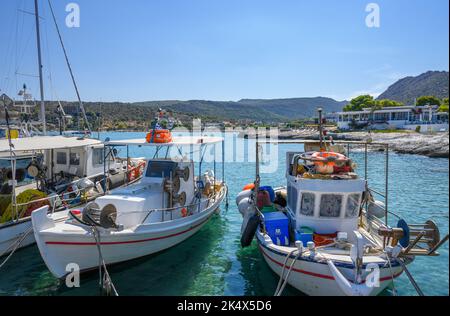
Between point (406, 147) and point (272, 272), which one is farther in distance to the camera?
point (406, 147)

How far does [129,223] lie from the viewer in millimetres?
10375

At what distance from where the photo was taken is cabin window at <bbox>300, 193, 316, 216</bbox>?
9.80m

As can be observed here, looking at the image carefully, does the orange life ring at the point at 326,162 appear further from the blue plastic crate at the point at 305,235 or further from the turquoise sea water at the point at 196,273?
the turquoise sea water at the point at 196,273

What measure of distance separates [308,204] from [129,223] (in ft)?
17.2

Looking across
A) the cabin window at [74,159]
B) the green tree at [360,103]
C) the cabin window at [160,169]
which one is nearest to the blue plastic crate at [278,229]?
the cabin window at [160,169]

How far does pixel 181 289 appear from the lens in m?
9.60

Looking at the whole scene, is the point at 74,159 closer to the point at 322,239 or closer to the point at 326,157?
the point at 326,157

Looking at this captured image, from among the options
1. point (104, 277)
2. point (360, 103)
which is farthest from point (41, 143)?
point (360, 103)

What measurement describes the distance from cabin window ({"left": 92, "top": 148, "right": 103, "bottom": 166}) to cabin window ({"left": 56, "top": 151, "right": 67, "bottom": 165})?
4.14ft
